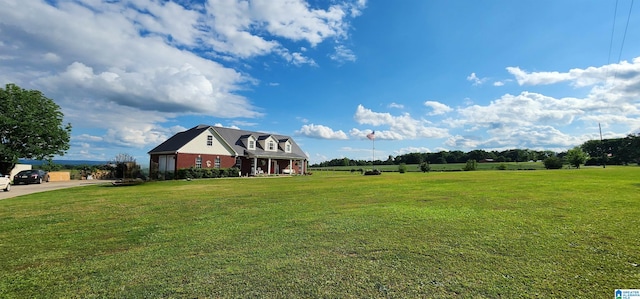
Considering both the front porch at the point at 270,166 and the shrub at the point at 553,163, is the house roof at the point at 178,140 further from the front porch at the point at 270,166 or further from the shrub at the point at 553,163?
the shrub at the point at 553,163

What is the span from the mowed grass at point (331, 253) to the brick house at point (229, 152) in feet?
84.6

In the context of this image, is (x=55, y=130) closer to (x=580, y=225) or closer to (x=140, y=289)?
(x=140, y=289)

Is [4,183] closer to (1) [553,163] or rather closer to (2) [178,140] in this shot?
(2) [178,140]

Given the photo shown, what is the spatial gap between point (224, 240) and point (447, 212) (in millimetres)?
6179

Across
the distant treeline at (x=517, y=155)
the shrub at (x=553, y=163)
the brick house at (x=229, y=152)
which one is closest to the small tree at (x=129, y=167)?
the brick house at (x=229, y=152)

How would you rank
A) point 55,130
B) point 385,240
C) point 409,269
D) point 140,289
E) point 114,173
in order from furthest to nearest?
point 114,173 < point 55,130 < point 385,240 < point 409,269 < point 140,289

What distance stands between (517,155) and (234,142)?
281ft

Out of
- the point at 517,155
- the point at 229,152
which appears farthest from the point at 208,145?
the point at 517,155

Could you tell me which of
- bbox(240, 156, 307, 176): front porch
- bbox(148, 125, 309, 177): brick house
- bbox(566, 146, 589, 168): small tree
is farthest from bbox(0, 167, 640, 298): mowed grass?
bbox(566, 146, 589, 168): small tree

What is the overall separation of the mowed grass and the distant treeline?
80621 millimetres

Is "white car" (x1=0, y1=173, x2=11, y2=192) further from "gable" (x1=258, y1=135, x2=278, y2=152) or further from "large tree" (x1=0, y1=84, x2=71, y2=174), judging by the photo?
"gable" (x1=258, y1=135, x2=278, y2=152)

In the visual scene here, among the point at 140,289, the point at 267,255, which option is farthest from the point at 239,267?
Result: the point at 140,289

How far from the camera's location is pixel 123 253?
5539mm

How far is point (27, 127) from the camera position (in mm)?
30062
